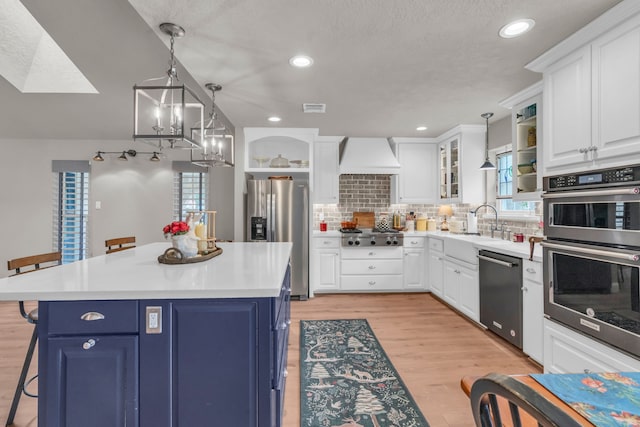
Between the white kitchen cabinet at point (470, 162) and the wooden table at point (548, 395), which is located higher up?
the white kitchen cabinet at point (470, 162)

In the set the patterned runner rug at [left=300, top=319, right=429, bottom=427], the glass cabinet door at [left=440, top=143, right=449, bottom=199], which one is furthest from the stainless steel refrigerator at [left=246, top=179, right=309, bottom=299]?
the glass cabinet door at [left=440, top=143, right=449, bottom=199]

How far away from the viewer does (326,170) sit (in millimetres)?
4734

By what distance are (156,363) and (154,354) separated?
0.04 meters

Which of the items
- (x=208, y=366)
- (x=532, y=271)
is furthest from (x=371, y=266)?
(x=208, y=366)

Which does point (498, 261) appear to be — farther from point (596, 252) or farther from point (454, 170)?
point (454, 170)

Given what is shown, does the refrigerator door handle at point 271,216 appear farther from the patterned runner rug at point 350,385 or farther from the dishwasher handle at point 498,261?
the dishwasher handle at point 498,261

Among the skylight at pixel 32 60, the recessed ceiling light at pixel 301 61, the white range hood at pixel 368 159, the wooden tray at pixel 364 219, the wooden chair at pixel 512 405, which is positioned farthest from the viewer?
the wooden tray at pixel 364 219

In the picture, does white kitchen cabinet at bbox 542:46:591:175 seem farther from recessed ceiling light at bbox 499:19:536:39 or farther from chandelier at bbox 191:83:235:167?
chandelier at bbox 191:83:235:167

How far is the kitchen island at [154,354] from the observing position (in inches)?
50.4

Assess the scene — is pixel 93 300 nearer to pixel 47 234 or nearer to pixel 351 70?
pixel 351 70

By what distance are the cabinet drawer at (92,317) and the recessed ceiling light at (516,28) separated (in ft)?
8.20

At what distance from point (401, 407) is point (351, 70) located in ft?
7.95

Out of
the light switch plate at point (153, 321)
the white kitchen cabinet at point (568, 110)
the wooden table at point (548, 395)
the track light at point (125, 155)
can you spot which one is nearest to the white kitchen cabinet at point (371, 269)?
the white kitchen cabinet at point (568, 110)

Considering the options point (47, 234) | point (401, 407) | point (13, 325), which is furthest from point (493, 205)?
point (47, 234)
